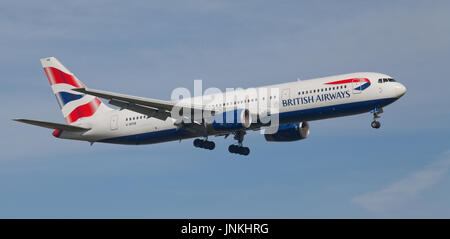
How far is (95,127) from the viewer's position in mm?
65875

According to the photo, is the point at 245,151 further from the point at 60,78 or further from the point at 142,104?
the point at 60,78

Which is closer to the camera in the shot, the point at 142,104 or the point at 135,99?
the point at 135,99

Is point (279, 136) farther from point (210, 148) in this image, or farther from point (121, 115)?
point (121, 115)

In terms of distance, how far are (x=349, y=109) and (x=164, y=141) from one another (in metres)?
16.2

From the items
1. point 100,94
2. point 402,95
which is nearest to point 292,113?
point 402,95

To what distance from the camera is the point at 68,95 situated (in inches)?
2729

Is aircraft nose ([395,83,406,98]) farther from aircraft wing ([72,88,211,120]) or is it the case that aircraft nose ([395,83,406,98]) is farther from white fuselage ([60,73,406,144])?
aircraft wing ([72,88,211,120])

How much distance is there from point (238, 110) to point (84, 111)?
16900mm

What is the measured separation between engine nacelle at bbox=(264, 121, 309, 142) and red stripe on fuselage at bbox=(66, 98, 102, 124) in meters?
16.4

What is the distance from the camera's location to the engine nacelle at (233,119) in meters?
58.0

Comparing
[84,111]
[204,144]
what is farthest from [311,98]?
[84,111]

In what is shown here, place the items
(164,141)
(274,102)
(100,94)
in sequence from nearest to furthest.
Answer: (100,94) → (274,102) → (164,141)

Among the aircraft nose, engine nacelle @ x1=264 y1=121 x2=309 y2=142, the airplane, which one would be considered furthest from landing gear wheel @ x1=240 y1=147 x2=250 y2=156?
the aircraft nose

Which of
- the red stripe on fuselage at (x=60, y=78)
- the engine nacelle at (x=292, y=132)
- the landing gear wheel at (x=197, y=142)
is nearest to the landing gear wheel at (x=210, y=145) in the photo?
the landing gear wheel at (x=197, y=142)
